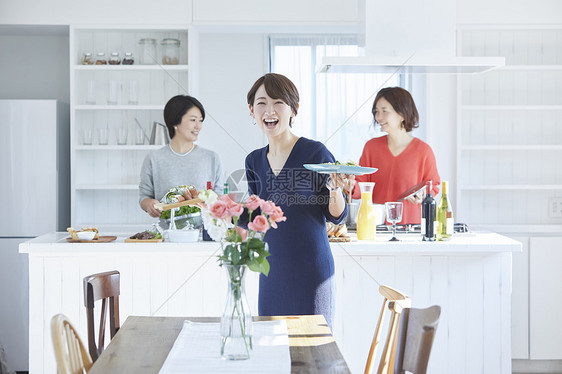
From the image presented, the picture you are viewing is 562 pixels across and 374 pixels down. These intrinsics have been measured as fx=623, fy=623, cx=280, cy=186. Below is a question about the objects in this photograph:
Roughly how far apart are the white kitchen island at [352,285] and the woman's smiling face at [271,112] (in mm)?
922

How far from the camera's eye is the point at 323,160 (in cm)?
229

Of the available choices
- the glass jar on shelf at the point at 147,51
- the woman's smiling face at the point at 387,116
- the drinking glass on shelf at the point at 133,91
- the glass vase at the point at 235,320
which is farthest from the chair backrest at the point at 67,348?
the glass jar on shelf at the point at 147,51

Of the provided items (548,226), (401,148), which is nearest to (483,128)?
(548,226)

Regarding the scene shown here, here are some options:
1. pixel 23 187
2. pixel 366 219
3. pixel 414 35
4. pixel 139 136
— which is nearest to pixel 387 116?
pixel 414 35

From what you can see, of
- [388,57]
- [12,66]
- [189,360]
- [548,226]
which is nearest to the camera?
[189,360]

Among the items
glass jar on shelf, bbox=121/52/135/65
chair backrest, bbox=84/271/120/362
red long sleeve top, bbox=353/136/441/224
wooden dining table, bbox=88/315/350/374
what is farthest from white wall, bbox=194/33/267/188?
wooden dining table, bbox=88/315/350/374

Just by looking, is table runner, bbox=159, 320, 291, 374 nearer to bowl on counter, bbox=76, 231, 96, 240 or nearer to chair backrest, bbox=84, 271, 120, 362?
chair backrest, bbox=84, 271, 120, 362

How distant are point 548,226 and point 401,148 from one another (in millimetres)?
1453

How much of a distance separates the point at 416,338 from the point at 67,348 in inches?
32.8

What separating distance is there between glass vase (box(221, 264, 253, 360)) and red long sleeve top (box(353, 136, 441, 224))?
223 cm

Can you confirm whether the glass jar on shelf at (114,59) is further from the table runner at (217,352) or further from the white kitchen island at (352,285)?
the table runner at (217,352)

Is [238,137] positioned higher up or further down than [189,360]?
higher up

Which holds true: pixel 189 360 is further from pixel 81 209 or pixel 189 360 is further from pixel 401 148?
pixel 81 209

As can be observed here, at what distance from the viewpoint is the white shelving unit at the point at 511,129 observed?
183 inches
